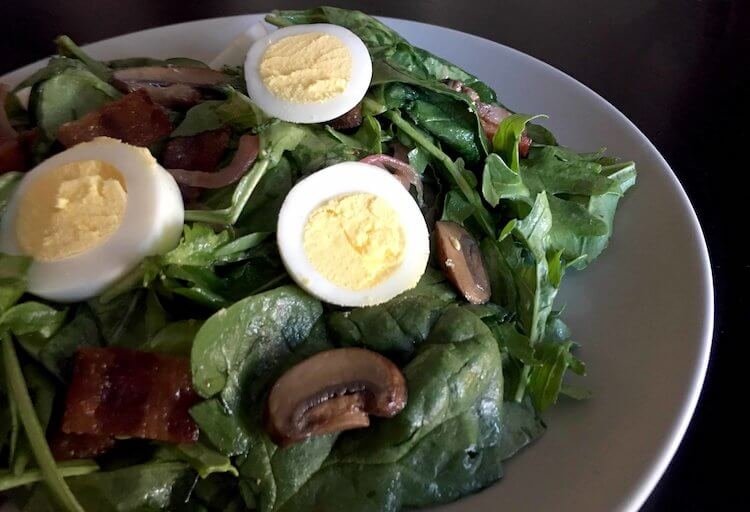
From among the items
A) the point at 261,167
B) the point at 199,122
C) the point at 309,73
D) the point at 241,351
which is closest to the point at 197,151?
the point at 199,122

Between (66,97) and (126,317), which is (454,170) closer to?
(126,317)

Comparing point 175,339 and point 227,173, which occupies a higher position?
point 227,173

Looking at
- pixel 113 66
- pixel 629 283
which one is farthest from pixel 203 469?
pixel 113 66

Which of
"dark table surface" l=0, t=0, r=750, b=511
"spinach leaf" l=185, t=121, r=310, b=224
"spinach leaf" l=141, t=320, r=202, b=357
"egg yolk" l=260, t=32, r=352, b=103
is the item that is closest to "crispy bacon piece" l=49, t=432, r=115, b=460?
"spinach leaf" l=141, t=320, r=202, b=357

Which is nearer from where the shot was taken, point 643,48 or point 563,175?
point 563,175

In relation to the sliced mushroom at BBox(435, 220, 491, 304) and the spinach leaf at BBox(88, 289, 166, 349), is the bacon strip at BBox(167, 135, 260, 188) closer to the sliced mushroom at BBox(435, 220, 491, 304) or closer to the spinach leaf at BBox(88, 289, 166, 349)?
the spinach leaf at BBox(88, 289, 166, 349)

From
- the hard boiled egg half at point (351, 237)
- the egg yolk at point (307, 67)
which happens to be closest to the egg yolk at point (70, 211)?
the hard boiled egg half at point (351, 237)

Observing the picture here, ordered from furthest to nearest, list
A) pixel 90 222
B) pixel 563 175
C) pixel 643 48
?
pixel 643 48 < pixel 563 175 < pixel 90 222
